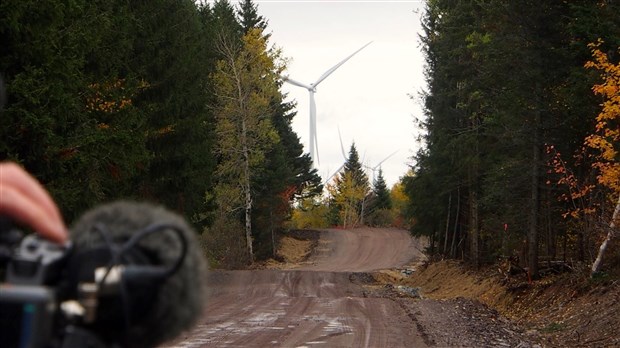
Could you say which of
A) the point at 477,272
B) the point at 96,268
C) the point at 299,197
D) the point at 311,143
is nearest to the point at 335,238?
the point at 299,197

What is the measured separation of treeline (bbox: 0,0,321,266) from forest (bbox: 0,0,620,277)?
6 centimetres

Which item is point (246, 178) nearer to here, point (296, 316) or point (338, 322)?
point (296, 316)

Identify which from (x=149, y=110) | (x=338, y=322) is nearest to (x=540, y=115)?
→ (x=338, y=322)

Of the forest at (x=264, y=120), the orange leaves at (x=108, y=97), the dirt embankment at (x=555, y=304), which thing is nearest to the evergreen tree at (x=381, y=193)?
the forest at (x=264, y=120)

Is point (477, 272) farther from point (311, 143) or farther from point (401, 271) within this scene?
point (311, 143)

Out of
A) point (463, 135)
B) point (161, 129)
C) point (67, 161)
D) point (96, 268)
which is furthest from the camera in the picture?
point (463, 135)

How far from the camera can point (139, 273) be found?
3.94ft

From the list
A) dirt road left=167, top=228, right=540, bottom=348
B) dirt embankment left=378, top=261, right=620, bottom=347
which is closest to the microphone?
dirt road left=167, top=228, right=540, bottom=348

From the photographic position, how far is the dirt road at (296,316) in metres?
14.1

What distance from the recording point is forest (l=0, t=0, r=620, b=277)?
46.7 ft

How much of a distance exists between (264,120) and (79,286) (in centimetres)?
4188

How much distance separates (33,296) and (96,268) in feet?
0.46

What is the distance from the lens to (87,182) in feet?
53.4

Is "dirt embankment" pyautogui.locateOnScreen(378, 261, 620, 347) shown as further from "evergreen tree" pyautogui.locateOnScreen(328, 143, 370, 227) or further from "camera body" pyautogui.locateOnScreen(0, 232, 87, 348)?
"evergreen tree" pyautogui.locateOnScreen(328, 143, 370, 227)
